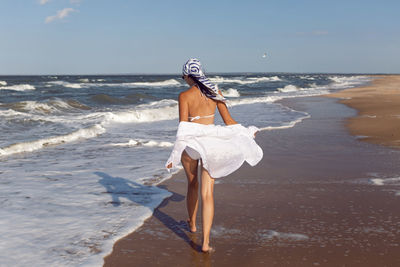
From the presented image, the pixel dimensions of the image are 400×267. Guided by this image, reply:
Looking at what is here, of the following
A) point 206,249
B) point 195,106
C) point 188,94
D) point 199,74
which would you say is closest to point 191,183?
point 206,249

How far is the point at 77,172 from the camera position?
6801 mm

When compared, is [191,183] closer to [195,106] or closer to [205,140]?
[205,140]

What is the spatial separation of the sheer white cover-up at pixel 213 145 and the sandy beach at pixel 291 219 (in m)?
0.72

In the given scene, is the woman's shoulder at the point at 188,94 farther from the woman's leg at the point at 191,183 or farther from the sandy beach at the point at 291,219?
the sandy beach at the point at 291,219

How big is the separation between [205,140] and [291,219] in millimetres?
1445

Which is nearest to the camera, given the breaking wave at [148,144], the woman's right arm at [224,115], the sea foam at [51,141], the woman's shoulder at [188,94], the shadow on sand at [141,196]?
the woman's shoulder at [188,94]

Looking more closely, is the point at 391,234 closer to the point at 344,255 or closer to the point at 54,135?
the point at 344,255

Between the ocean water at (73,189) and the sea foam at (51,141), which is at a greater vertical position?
the sea foam at (51,141)

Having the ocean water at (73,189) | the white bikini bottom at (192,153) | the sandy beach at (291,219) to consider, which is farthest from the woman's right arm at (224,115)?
the ocean water at (73,189)

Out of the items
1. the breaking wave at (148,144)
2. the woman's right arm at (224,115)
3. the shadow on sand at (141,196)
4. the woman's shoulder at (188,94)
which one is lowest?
the shadow on sand at (141,196)

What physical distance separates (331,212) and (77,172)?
3.97 meters

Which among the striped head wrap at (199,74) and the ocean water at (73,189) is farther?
the ocean water at (73,189)

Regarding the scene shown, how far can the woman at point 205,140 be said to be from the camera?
3.61m

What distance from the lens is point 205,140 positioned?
143 inches
